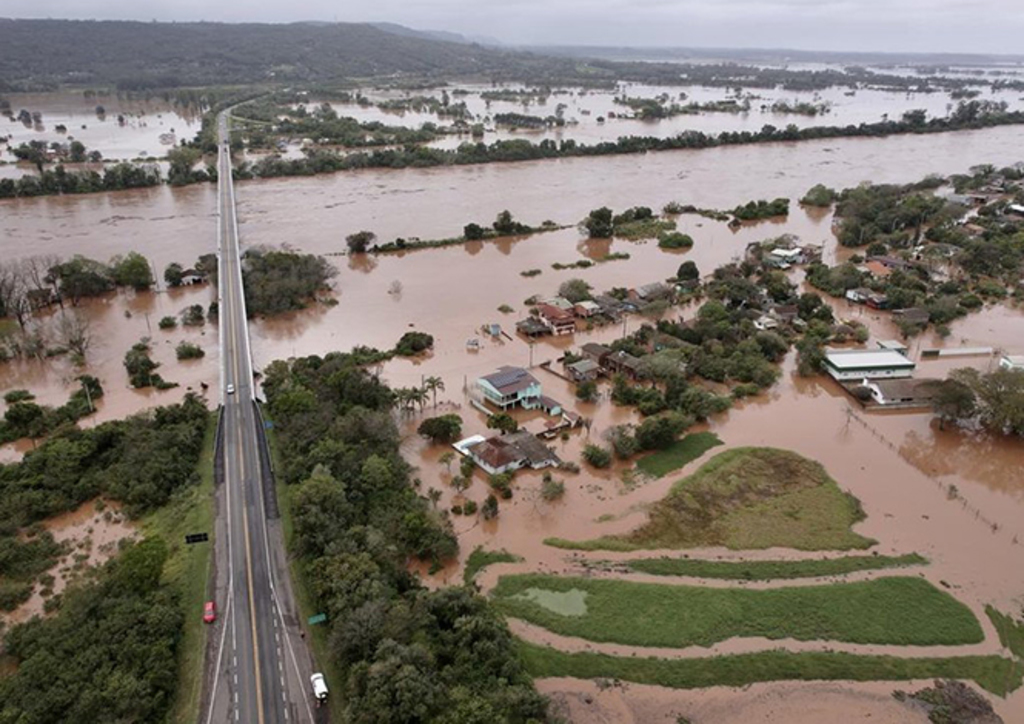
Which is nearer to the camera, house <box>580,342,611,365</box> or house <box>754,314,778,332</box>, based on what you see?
house <box>580,342,611,365</box>

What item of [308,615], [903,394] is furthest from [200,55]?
[308,615]

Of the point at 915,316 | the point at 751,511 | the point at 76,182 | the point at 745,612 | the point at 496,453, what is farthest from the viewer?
the point at 76,182

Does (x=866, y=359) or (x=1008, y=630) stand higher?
(x=866, y=359)

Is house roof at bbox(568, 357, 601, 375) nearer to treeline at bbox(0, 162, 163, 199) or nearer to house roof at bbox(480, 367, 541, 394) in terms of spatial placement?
house roof at bbox(480, 367, 541, 394)

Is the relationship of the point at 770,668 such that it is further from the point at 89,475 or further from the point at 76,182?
the point at 76,182

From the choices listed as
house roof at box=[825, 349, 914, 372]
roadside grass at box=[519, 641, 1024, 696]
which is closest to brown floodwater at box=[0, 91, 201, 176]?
house roof at box=[825, 349, 914, 372]

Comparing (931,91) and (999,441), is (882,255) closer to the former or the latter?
(999,441)

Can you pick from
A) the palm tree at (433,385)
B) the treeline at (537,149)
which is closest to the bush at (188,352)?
the palm tree at (433,385)

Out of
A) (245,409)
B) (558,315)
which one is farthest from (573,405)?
(245,409)
